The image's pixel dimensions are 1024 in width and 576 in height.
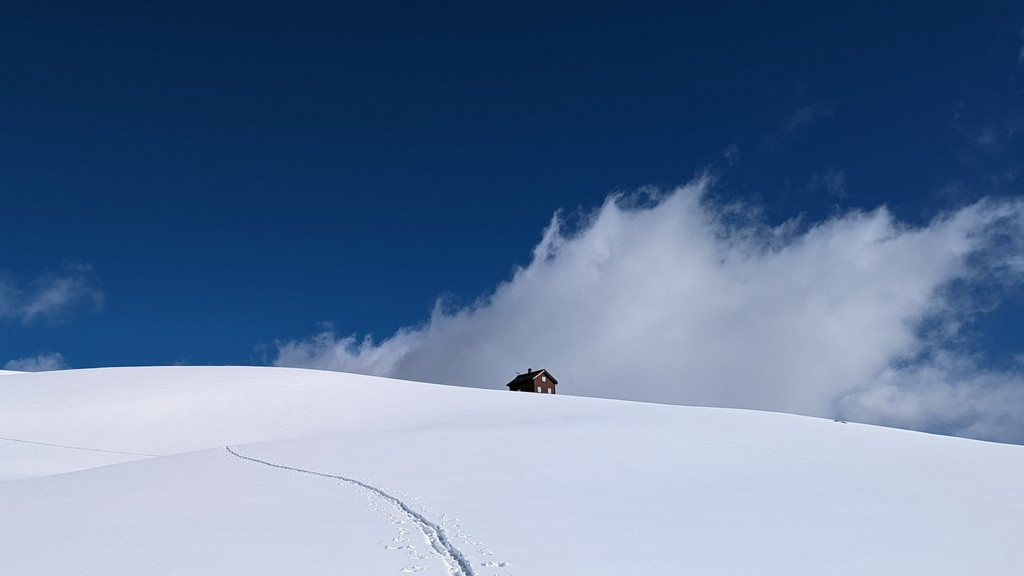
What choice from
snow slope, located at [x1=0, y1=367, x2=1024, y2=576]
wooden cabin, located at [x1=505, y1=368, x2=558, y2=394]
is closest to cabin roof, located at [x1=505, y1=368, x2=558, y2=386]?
wooden cabin, located at [x1=505, y1=368, x2=558, y2=394]

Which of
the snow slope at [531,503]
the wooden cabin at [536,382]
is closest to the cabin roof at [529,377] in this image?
the wooden cabin at [536,382]

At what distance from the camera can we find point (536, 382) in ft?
197

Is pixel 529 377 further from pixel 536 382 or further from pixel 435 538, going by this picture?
pixel 435 538

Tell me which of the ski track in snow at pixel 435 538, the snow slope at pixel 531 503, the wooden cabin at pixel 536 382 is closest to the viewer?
the ski track in snow at pixel 435 538

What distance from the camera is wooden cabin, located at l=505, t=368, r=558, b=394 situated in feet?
196

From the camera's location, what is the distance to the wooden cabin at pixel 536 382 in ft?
196

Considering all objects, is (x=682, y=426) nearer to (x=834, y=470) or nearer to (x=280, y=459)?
(x=834, y=470)

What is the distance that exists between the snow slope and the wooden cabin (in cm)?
3267

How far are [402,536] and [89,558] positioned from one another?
13.9 ft

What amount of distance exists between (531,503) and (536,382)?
159 ft

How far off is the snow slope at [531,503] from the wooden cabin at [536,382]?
107 feet

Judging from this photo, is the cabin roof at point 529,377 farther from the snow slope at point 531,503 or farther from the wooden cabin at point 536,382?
the snow slope at point 531,503

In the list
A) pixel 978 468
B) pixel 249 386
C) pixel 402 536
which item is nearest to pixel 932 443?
pixel 978 468

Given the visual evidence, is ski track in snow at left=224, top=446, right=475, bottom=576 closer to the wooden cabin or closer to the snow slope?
the snow slope
